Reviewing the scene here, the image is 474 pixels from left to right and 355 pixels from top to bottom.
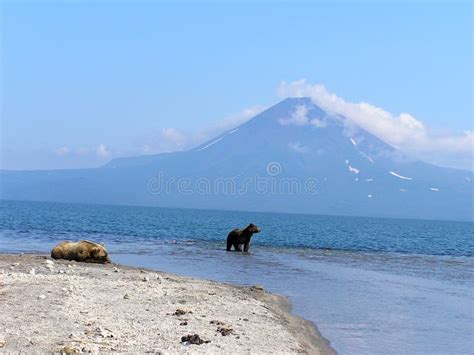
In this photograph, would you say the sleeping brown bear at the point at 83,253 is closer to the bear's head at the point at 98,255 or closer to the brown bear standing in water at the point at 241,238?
the bear's head at the point at 98,255

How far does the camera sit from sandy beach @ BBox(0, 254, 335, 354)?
11727 mm

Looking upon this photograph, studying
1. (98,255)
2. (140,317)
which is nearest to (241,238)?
(98,255)

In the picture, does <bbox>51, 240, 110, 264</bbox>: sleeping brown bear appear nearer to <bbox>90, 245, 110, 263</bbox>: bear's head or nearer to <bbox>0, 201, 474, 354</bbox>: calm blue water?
<bbox>90, 245, 110, 263</bbox>: bear's head

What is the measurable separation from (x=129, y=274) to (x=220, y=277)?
15.3ft

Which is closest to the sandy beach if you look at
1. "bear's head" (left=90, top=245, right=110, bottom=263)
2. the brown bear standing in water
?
"bear's head" (left=90, top=245, right=110, bottom=263)

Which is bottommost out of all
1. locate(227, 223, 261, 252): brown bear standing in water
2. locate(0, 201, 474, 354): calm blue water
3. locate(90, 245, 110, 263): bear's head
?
locate(0, 201, 474, 354): calm blue water

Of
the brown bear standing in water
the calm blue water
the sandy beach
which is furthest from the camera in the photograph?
the brown bear standing in water

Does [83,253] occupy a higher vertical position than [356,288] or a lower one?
higher

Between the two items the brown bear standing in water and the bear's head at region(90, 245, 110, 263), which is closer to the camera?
the bear's head at region(90, 245, 110, 263)

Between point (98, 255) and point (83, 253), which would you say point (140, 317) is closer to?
point (98, 255)

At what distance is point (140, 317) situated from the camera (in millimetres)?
14062

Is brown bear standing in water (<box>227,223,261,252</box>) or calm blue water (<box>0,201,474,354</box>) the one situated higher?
brown bear standing in water (<box>227,223,261,252</box>)

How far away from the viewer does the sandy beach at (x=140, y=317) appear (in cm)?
1173

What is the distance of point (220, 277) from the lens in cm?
2562
